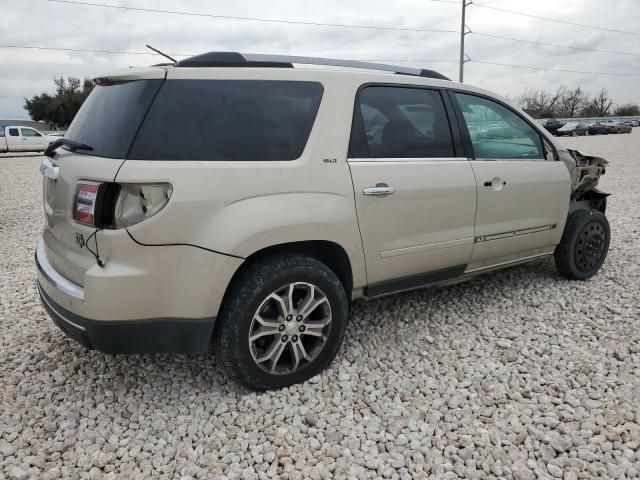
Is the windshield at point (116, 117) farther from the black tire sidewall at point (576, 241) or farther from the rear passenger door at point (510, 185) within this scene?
the black tire sidewall at point (576, 241)

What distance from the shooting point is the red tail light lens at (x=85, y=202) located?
2213mm

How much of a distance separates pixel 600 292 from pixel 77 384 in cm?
397

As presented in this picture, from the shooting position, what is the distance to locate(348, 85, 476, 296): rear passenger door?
2807 millimetres

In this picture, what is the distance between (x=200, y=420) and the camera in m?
2.48

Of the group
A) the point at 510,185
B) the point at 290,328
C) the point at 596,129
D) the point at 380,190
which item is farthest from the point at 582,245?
the point at 596,129

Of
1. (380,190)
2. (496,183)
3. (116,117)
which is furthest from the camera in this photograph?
(496,183)

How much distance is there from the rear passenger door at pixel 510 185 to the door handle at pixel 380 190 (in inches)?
31.8

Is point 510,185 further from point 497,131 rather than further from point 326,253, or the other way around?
point 326,253

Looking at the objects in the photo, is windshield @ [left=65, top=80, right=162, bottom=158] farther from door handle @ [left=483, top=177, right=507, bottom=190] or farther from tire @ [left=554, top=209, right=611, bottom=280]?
tire @ [left=554, top=209, right=611, bottom=280]

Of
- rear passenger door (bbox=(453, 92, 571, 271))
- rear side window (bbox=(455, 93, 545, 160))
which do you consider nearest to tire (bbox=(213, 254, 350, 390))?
rear passenger door (bbox=(453, 92, 571, 271))

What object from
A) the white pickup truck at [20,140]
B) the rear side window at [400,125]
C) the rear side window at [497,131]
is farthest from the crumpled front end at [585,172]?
the white pickup truck at [20,140]

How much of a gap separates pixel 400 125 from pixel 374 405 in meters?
1.66

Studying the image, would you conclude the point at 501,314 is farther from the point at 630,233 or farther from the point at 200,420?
the point at 630,233

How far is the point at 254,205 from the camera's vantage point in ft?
7.82
